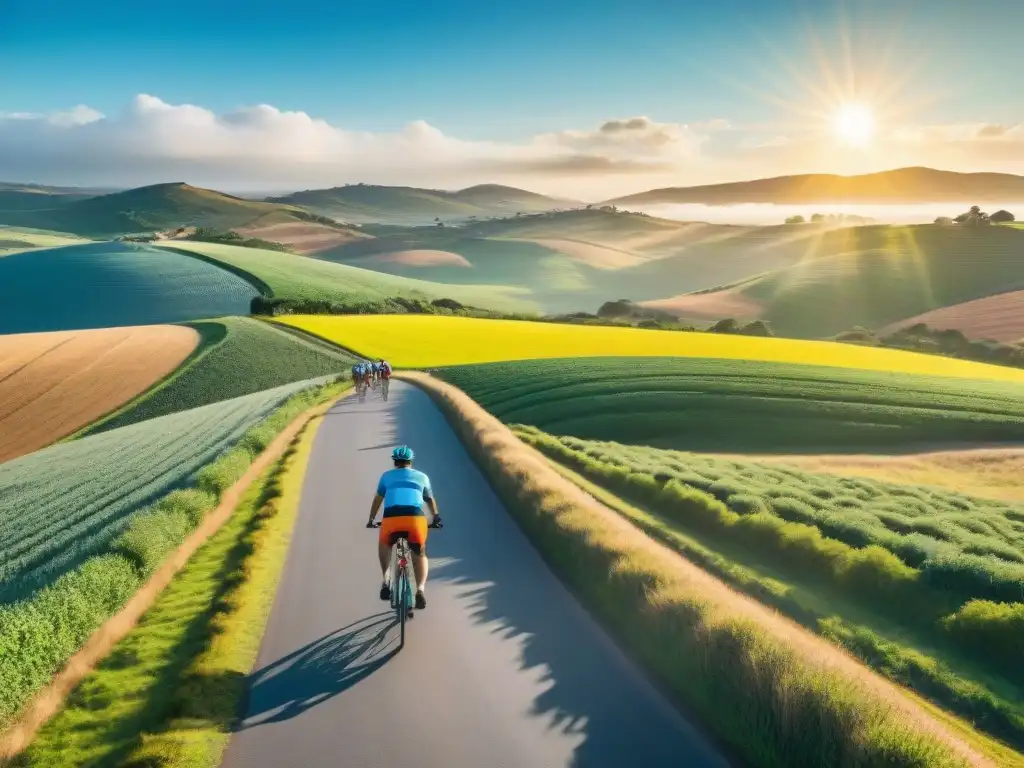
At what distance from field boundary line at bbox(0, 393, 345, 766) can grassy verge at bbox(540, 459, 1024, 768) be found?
9986mm

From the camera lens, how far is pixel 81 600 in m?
9.96

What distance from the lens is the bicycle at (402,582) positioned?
9.92m

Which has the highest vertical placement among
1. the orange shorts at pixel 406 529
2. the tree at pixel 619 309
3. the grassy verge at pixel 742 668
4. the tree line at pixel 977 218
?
the tree line at pixel 977 218

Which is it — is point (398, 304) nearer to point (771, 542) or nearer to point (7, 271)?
point (7, 271)

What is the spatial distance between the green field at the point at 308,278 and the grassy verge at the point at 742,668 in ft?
313

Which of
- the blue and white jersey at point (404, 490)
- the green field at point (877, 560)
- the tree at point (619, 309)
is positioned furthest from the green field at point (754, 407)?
the tree at point (619, 309)

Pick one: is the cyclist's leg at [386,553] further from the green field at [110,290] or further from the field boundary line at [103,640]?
the green field at [110,290]

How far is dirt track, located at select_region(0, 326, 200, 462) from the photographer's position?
4509 cm

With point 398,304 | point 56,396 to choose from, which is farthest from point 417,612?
point 398,304

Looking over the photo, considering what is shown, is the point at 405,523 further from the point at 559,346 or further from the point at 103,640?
the point at 559,346

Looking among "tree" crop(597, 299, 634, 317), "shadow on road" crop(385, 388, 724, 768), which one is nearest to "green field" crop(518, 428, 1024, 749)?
"shadow on road" crop(385, 388, 724, 768)

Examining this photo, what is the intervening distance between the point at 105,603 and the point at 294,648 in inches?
126

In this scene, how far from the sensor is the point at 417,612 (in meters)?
11.1

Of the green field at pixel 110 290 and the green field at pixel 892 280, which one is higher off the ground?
the green field at pixel 892 280
